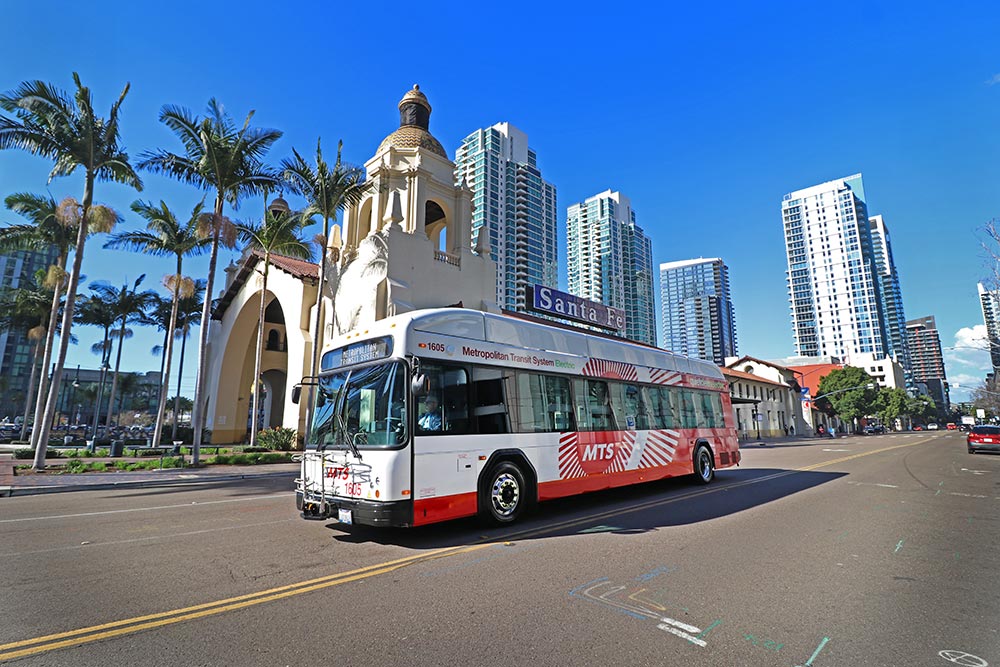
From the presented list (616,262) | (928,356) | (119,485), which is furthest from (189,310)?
(928,356)

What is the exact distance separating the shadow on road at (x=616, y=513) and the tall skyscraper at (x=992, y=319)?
39.2 feet

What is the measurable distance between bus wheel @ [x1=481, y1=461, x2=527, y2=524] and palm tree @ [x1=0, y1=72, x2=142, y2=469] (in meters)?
17.4

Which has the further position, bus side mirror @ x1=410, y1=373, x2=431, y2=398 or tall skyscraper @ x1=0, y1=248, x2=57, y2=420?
tall skyscraper @ x1=0, y1=248, x2=57, y2=420

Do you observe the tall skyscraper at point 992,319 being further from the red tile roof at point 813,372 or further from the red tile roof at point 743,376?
the red tile roof at point 813,372

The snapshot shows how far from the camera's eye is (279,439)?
81.1 ft

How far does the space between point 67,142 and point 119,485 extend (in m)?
12.0

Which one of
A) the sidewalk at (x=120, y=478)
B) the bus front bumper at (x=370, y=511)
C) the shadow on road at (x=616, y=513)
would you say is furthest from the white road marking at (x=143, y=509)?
the bus front bumper at (x=370, y=511)

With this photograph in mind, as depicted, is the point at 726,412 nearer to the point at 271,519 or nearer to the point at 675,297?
the point at 271,519

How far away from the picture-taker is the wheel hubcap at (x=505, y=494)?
736cm

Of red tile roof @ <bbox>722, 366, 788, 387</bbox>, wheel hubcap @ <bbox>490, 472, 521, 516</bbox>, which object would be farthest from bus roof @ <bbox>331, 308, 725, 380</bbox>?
red tile roof @ <bbox>722, 366, 788, 387</bbox>

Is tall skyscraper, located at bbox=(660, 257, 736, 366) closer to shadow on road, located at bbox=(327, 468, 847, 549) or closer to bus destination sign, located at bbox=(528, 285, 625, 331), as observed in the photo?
bus destination sign, located at bbox=(528, 285, 625, 331)

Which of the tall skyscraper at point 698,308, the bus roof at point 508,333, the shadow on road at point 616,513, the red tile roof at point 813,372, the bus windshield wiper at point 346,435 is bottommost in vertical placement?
the shadow on road at point 616,513

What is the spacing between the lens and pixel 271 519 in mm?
8258

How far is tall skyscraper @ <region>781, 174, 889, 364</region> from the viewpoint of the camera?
133 meters
